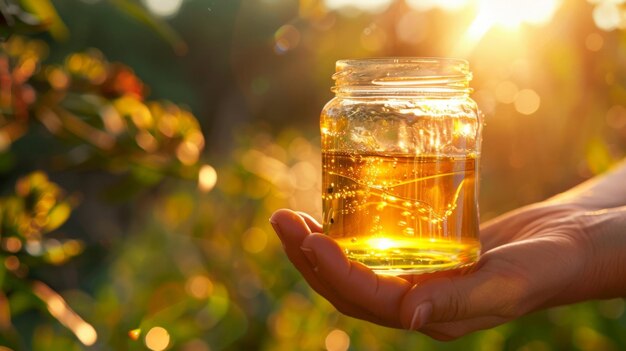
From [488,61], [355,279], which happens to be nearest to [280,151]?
[488,61]

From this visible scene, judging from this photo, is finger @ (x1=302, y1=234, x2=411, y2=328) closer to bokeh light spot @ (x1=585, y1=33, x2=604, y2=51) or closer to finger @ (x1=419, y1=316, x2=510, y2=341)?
finger @ (x1=419, y1=316, x2=510, y2=341)

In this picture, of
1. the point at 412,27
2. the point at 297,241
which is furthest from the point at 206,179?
the point at 412,27

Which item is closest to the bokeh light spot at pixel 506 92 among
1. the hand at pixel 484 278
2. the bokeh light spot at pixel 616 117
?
the bokeh light spot at pixel 616 117

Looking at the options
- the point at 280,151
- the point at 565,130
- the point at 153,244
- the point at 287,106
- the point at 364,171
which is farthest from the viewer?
the point at 287,106

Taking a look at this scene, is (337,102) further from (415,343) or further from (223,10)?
(223,10)

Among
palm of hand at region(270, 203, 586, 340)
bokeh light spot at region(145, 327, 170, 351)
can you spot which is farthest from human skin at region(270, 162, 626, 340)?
bokeh light spot at region(145, 327, 170, 351)

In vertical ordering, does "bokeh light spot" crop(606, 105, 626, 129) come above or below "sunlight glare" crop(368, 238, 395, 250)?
above

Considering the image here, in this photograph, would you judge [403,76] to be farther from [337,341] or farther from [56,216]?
[337,341]
